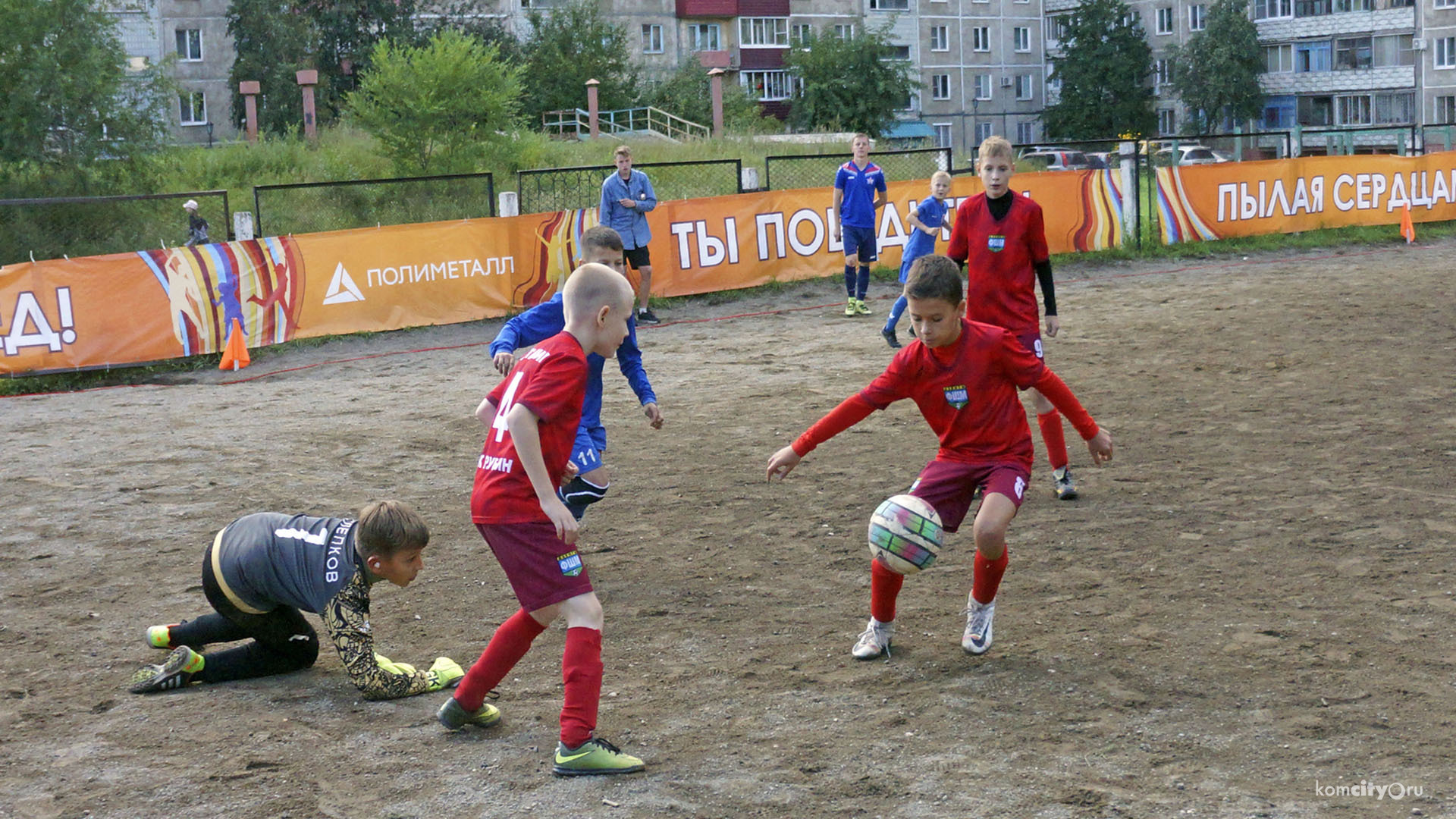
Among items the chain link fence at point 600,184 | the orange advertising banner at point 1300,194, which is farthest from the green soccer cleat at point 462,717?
the orange advertising banner at point 1300,194

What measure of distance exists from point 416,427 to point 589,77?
135 ft

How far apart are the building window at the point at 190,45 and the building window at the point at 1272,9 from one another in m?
52.4

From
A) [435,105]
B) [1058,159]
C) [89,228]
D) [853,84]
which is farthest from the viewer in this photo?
[853,84]

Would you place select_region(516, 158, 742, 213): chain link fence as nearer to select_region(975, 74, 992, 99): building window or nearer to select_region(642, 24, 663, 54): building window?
select_region(642, 24, 663, 54): building window

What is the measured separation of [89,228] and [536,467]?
852 inches

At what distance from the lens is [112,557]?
278 inches

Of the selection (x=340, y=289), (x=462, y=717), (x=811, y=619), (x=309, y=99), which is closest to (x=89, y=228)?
(x=340, y=289)

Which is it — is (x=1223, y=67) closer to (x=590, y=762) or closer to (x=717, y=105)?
(x=717, y=105)

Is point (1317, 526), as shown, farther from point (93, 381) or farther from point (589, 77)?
point (589, 77)

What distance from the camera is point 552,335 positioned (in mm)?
6246

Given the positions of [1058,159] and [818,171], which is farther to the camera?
→ [1058,159]

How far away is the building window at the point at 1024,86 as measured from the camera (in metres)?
74.6

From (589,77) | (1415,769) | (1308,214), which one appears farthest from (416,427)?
(589,77)

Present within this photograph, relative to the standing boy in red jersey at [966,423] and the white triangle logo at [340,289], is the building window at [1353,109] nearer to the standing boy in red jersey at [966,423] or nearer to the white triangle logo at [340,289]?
the white triangle logo at [340,289]
